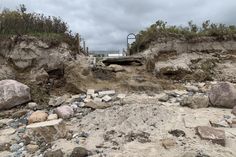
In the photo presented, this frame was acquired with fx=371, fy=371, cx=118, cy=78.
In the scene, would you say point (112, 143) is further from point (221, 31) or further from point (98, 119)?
point (221, 31)

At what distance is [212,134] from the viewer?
5898 mm

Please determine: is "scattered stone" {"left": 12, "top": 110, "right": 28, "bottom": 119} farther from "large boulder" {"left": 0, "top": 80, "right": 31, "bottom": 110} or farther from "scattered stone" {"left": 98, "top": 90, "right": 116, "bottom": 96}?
"scattered stone" {"left": 98, "top": 90, "right": 116, "bottom": 96}

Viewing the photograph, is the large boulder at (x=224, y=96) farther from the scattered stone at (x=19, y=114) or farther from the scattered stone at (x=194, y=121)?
the scattered stone at (x=19, y=114)

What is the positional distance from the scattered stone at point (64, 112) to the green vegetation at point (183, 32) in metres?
3.87

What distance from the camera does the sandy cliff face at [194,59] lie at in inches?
385

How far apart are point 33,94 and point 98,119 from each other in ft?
7.37

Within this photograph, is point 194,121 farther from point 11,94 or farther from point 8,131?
point 11,94

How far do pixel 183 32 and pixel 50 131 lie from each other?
573 cm

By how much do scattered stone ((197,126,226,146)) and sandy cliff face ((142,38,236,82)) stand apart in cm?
365

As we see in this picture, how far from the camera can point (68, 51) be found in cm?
963

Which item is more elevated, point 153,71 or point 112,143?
point 153,71

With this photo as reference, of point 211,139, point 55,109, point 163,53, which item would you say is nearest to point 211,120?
point 211,139

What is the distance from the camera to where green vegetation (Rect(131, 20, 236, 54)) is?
10.6 meters

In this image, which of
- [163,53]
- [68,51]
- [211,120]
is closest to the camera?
[211,120]
